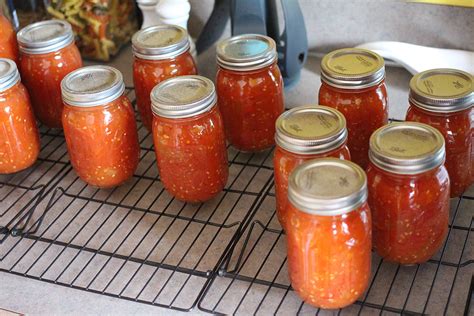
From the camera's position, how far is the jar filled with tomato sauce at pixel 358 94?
0.90 meters

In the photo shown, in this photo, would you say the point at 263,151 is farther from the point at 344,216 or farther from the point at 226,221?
the point at 344,216

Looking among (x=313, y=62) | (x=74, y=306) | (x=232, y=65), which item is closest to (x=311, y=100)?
(x=313, y=62)

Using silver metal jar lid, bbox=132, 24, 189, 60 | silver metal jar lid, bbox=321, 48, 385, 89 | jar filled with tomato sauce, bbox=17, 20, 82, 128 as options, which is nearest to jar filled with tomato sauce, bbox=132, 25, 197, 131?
silver metal jar lid, bbox=132, 24, 189, 60

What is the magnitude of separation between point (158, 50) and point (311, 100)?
28 centimetres

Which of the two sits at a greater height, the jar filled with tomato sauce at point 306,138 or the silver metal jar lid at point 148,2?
the jar filled with tomato sauce at point 306,138

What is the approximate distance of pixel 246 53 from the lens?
0.98 meters

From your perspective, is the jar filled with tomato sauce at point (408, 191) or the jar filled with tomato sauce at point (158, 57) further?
the jar filled with tomato sauce at point (158, 57)

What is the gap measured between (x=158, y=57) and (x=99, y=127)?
135mm

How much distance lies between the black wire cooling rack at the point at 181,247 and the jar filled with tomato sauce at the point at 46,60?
0.10 metres

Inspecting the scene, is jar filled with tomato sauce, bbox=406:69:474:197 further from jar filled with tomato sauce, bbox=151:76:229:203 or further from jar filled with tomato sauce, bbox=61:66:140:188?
jar filled with tomato sauce, bbox=61:66:140:188

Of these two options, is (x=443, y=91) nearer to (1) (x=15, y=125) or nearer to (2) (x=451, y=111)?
(2) (x=451, y=111)

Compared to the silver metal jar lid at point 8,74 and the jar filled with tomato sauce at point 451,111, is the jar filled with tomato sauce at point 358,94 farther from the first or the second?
the silver metal jar lid at point 8,74

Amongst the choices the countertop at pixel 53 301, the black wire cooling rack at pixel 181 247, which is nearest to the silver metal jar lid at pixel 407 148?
the black wire cooling rack at pixel 181 247

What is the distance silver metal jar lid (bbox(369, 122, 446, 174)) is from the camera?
76 centimetres
